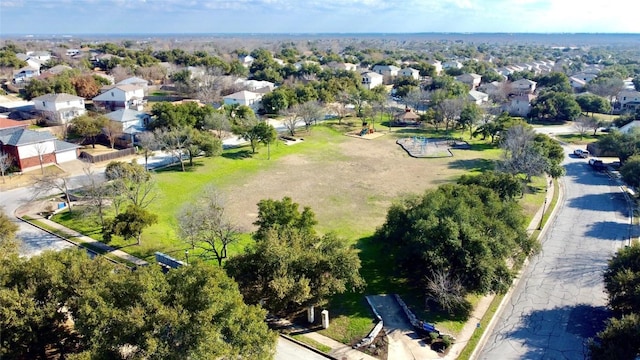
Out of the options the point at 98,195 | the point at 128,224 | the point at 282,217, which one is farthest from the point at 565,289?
the point at 98,195

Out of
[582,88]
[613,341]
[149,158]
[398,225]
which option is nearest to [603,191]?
[398,225]

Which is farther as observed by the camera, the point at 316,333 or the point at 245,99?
the point at 245,99

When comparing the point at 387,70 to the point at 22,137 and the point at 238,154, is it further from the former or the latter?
the point at 22,137

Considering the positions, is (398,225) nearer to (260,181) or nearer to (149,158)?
(260,181)

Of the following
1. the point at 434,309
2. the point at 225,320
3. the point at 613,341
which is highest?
the point at 225,320

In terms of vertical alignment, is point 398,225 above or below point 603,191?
above

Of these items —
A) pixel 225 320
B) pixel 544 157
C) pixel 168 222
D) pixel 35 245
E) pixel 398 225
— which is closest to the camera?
pixel 225 320

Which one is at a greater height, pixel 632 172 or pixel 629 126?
pixel 629 126
